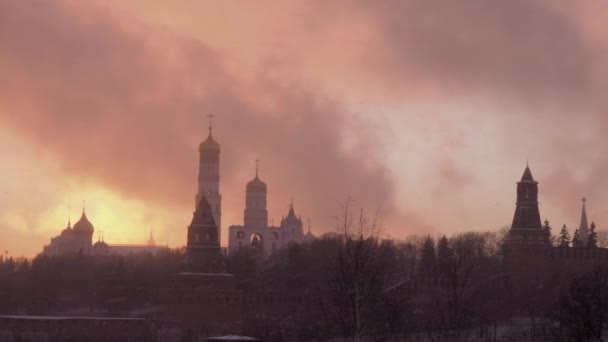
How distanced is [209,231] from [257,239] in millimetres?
80557

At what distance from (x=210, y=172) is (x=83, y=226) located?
59.4 feet

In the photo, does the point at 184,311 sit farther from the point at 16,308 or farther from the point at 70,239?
the point at 70,239

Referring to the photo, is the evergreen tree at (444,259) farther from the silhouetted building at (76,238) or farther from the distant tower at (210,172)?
the silhouetted building at (76,238)

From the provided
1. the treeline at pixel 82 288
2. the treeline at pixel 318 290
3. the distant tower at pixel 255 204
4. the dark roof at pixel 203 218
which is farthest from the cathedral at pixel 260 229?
the dark roof at pixel 203 218

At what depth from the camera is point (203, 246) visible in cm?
8312

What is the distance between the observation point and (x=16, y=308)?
99375 millimetres

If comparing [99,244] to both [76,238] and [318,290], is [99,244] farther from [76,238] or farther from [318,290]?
[318,290]

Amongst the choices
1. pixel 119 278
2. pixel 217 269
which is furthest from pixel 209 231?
pixel 119 278

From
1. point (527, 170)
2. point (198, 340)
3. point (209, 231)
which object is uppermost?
point (527, 170)

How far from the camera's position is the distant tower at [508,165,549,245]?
104 meters

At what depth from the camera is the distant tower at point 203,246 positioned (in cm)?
8275

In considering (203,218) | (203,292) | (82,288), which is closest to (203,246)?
(203,218)

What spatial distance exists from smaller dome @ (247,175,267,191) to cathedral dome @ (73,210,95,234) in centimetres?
1930

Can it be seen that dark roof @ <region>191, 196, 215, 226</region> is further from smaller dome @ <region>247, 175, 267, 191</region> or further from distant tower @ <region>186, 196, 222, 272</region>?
smaller dome @ <region>247, 175, 267, 191</region>
